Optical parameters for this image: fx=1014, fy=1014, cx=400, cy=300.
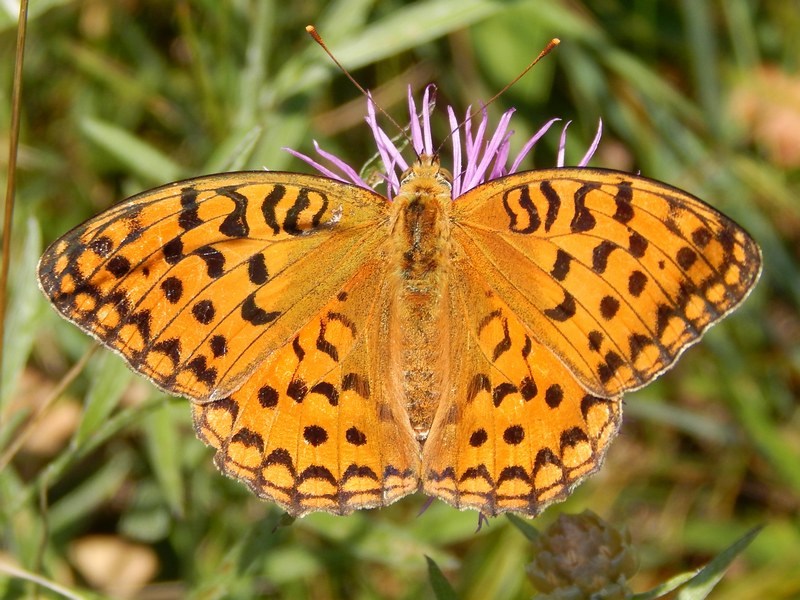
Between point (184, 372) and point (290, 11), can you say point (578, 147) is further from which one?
point (184, 372)

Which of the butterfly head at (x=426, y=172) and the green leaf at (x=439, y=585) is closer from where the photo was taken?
the green leaf at (x=439, y=585)

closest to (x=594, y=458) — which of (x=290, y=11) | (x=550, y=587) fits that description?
(x=550, y=587)

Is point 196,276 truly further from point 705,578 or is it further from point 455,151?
point 705,578

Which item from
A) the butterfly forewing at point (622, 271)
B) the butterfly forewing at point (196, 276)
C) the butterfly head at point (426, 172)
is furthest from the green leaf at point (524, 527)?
the butterfly head at point (426, 172)

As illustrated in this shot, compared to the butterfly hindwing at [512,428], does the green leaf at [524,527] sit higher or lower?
lower

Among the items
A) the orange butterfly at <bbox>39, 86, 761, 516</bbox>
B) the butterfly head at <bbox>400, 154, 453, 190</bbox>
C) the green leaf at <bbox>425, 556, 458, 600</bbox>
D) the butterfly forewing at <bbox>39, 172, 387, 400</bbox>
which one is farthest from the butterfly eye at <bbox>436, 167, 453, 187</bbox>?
the green leaf at <bbox>425, 556, 458, 600</bbox>

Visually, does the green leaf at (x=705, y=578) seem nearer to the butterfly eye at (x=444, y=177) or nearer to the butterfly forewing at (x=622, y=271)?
the butterfly forewing at (x=622, y=271)
